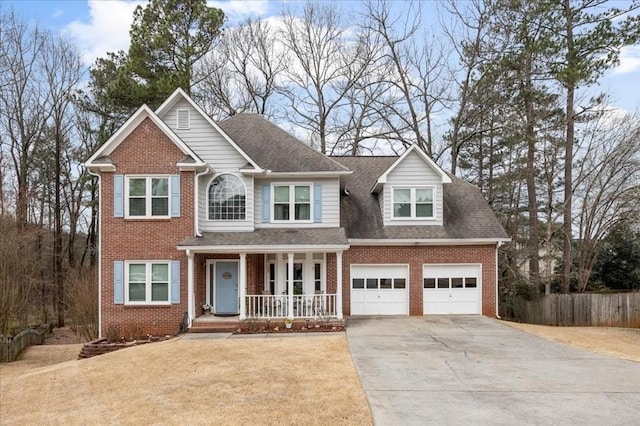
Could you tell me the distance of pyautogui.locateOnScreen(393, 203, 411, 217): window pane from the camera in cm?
1948

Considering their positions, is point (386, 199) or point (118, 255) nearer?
point (118, 255)

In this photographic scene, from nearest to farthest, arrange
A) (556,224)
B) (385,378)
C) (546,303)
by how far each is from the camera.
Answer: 1. (385,378)
2. (546,303)
3. (556,224)

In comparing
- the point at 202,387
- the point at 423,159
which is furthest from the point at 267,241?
the point at 202,387

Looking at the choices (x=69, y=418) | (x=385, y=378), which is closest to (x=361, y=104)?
(x=385, y=378)

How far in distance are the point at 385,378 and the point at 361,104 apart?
79.3 feet

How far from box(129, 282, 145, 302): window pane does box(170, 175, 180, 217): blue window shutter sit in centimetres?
271

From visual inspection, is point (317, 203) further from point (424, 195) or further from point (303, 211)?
point (424, 195)

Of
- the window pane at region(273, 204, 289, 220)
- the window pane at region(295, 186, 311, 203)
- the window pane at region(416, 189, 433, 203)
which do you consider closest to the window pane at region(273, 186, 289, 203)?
the window pane at region(273, 204, 289, 220)

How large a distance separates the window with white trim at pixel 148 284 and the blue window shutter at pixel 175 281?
191mm

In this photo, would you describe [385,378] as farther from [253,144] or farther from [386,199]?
[253,144]

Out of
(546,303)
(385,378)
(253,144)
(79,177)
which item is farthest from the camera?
(79,177)

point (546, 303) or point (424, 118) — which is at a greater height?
point (424, 118)

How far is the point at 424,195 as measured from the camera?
63.8ft

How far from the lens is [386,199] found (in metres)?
19.5
